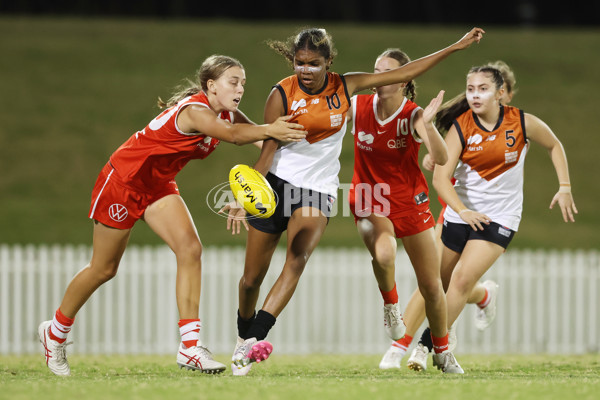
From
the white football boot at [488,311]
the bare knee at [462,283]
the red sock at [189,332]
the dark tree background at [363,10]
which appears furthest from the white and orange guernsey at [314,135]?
the dark tree background at [363,10]

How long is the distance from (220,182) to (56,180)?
4.06 meters

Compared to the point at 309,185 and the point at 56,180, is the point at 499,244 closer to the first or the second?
the point at 309,185

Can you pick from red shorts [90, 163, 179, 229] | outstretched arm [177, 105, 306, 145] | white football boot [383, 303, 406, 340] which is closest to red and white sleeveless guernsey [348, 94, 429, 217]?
white football boot [383, 303, 406, 340]

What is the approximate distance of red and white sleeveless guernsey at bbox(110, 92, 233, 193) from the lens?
21.2ft

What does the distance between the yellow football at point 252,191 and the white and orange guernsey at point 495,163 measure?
6.54 feet

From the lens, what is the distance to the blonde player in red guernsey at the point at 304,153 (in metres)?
6.27

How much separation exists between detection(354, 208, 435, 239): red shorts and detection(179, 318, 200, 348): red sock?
6.05ft

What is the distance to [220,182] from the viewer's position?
2111 cm

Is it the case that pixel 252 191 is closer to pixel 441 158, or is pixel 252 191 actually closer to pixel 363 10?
pixel 441 158

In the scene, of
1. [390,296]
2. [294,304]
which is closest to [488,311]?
[390,296]

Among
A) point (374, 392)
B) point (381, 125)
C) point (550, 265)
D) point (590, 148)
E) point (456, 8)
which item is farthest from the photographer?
point (456, 8)

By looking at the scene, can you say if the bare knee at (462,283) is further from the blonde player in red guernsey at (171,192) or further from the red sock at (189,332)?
the red sock at (189,332)

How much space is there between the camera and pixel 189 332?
20.6ft

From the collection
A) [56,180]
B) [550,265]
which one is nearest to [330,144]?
[550,265]
